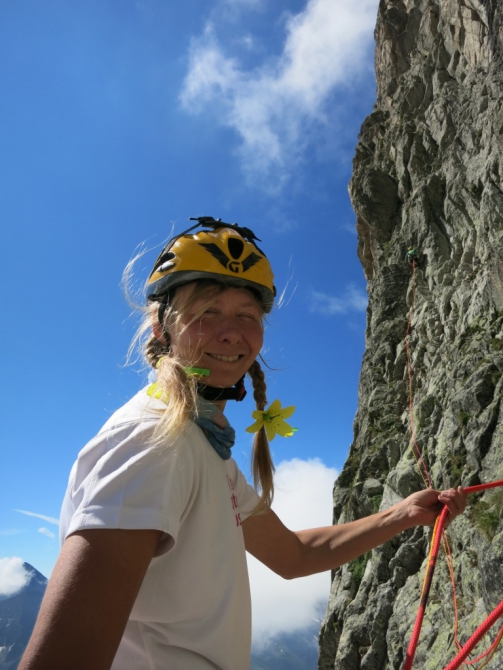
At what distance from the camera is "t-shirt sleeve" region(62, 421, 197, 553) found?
1334 millimetres

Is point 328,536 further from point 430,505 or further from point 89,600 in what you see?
point 89,600

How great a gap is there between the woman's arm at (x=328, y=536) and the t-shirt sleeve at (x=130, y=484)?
1.43 meters

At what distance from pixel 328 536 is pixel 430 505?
2.72 ft

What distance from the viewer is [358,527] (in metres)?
3.21

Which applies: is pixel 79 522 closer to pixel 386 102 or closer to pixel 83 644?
pixel 83 644

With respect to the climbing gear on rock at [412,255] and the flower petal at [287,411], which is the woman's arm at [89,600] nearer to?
the flower petal at [287,411]

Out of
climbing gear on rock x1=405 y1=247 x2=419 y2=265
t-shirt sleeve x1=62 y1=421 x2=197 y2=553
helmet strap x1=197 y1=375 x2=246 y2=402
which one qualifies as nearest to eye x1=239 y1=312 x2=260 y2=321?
helmet strap x1=197 y1=375 x2=246 y2=402

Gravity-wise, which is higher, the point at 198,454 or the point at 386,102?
the point at 386,102

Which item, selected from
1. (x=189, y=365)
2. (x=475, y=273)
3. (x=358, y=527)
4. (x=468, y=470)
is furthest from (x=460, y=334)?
(x=189, y=365)

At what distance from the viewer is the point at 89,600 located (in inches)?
48.0

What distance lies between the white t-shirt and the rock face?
753 centimetres

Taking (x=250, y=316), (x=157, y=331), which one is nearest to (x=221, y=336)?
(x=250, y=316)

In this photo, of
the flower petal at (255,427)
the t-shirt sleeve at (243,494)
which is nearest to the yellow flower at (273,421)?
the flower petal at (255,427)

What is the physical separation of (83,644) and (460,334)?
18122 mm
